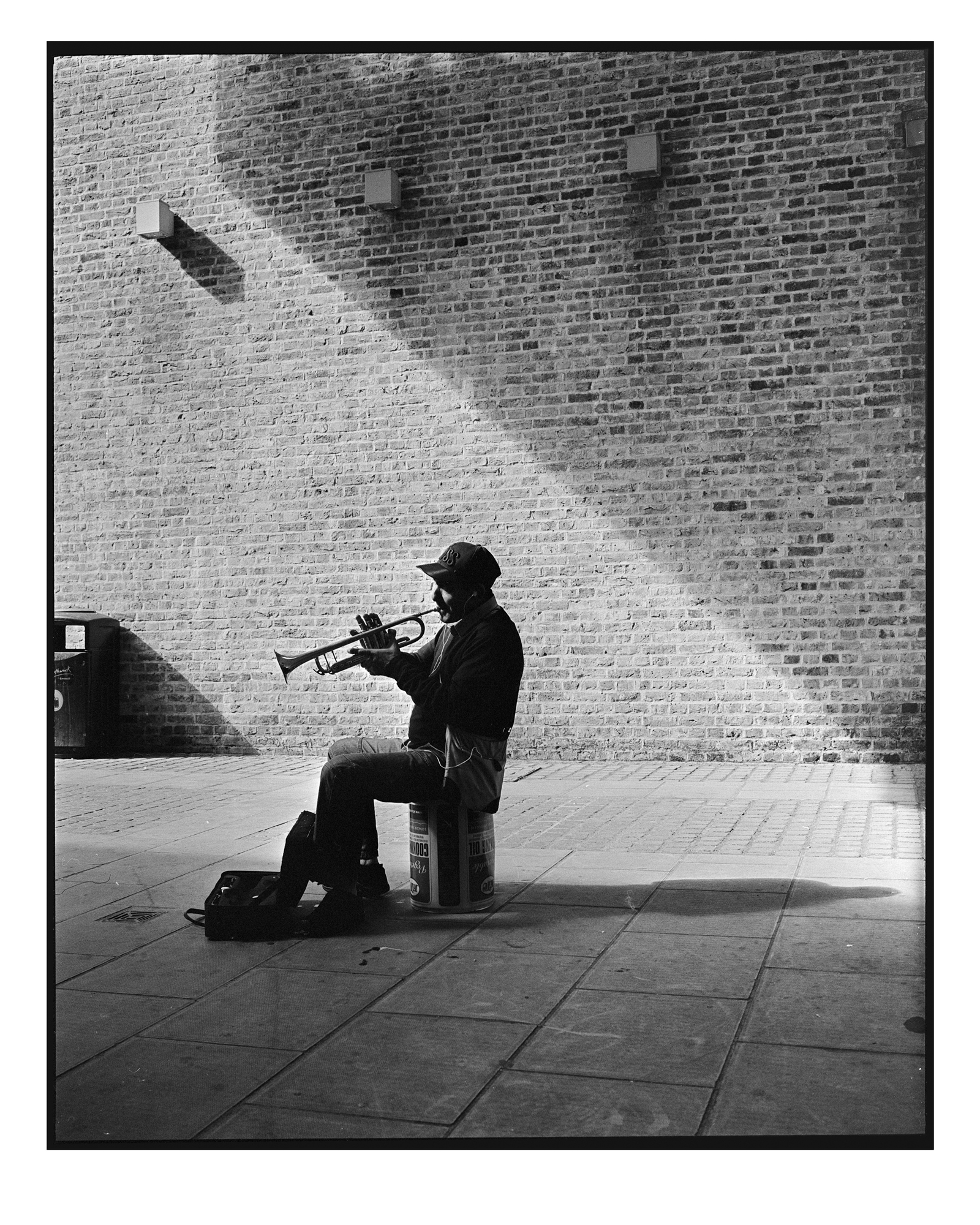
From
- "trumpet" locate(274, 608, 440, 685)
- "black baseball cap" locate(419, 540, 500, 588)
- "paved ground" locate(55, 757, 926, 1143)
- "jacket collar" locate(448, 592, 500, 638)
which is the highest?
"black baseball cap" locate(419, 540, 500, 588)

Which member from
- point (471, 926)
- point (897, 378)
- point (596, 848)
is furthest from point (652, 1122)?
point (897, 378)

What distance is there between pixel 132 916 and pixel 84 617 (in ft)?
17.6

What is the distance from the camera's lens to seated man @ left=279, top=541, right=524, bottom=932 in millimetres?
4539

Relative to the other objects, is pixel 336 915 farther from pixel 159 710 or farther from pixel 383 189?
pixel 383 189

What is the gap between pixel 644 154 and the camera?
857cm

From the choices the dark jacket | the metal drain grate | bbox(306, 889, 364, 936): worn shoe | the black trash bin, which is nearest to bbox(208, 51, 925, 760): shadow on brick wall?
the black trash bin

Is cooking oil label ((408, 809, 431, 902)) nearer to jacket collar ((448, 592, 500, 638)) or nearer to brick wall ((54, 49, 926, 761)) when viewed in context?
jacket collar ((448, 592, 500, 638))

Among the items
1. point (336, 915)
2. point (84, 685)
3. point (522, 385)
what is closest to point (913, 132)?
point (522, 385)

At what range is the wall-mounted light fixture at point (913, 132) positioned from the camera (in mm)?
8086

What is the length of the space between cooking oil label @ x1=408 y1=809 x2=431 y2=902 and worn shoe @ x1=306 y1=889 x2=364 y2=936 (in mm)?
249

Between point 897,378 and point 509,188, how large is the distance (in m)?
3.09

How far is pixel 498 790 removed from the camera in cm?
464

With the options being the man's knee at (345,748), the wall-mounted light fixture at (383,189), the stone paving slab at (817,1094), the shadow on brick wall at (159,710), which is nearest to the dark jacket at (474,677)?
the man's knee at (345,748)

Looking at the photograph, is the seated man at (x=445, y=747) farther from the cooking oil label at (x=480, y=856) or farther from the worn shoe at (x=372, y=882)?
the worn shoe at (x=372, y=882)
